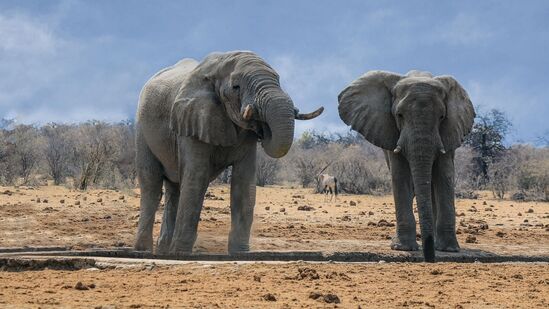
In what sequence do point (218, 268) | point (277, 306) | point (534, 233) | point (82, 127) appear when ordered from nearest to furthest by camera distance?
point (277, 306), point (218, 268), point (534, 233), point (82, 127)

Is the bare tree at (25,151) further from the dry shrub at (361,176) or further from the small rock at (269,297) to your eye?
the small rock at (269,297)

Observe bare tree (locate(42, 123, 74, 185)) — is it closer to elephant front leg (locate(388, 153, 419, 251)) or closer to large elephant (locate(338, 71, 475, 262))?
large elephant (locate(338, 71, 475, 262))

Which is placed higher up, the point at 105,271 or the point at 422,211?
the point at 422,211

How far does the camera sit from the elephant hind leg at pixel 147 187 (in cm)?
1016

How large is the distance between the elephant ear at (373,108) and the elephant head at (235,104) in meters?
2.19

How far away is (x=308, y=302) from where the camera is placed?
5.23 m

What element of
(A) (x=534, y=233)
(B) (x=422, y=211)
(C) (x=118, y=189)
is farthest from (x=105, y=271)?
(C) (x=118, y=189)

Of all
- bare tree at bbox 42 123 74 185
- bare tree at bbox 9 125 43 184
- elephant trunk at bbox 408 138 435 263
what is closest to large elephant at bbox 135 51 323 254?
elephant trunk at bbox 408 138 435 263

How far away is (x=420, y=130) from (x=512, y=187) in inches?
1003

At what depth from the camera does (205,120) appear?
8.60 metres

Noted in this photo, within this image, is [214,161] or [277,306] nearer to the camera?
[277,306]

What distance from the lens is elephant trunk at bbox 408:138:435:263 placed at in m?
8.34

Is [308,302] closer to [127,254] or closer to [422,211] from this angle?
[422,211]

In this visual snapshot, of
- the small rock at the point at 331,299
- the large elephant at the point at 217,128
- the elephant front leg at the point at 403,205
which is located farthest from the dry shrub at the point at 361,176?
the small rock at the point at 331,299
